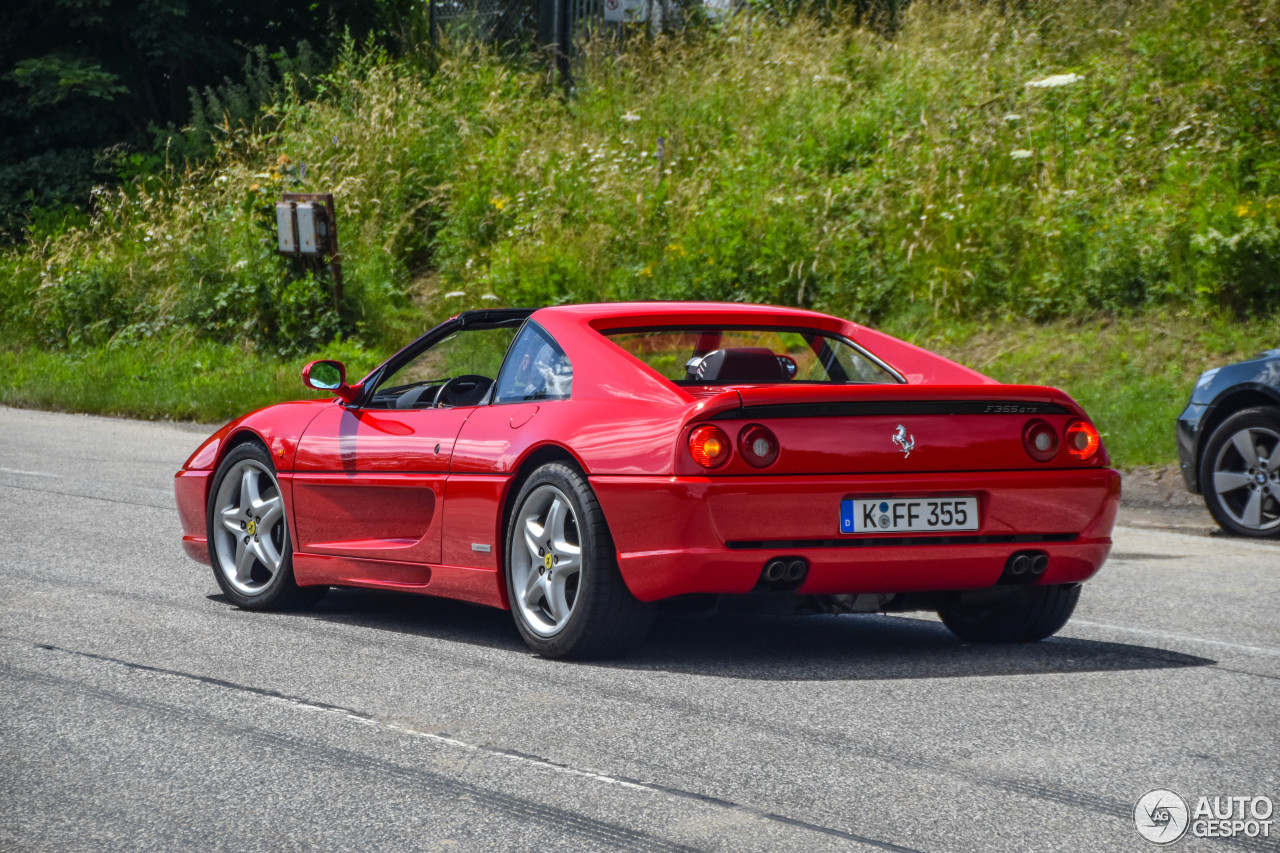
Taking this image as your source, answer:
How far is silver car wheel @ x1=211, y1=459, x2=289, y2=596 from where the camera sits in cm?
641

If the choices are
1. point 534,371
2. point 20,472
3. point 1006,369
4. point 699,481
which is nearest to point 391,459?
point 534,371

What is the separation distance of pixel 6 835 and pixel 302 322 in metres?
16.5

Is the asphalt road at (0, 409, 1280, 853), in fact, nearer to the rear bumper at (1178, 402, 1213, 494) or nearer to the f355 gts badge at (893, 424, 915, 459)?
the f355 gts badge at (893, 424, 915, 459)

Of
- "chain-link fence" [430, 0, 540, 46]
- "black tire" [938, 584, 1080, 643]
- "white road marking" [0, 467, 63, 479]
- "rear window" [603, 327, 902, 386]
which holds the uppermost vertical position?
"chain-link fence" [430, 0, 540, 46]

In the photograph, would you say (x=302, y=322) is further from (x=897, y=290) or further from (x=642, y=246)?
(x=897, y=290)

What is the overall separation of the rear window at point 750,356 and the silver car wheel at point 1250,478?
3891 mm

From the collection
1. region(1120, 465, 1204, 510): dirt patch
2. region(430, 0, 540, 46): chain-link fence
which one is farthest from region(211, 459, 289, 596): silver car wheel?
region(430, 0, 540, 46): chain-link fence

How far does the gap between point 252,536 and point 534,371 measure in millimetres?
1697

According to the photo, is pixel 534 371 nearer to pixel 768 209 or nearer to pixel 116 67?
pixel 768 209

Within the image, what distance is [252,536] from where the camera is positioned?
6.48 meters

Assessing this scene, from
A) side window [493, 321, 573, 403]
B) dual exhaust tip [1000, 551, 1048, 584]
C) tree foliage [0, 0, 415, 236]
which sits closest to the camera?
dual exhaust tip [1000, 551, 1048, 584]

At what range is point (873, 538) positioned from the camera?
Answer: 4.89 m

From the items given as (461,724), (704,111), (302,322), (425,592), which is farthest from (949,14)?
(461,724)

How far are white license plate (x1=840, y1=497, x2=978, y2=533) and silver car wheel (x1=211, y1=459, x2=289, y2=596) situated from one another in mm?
2556
